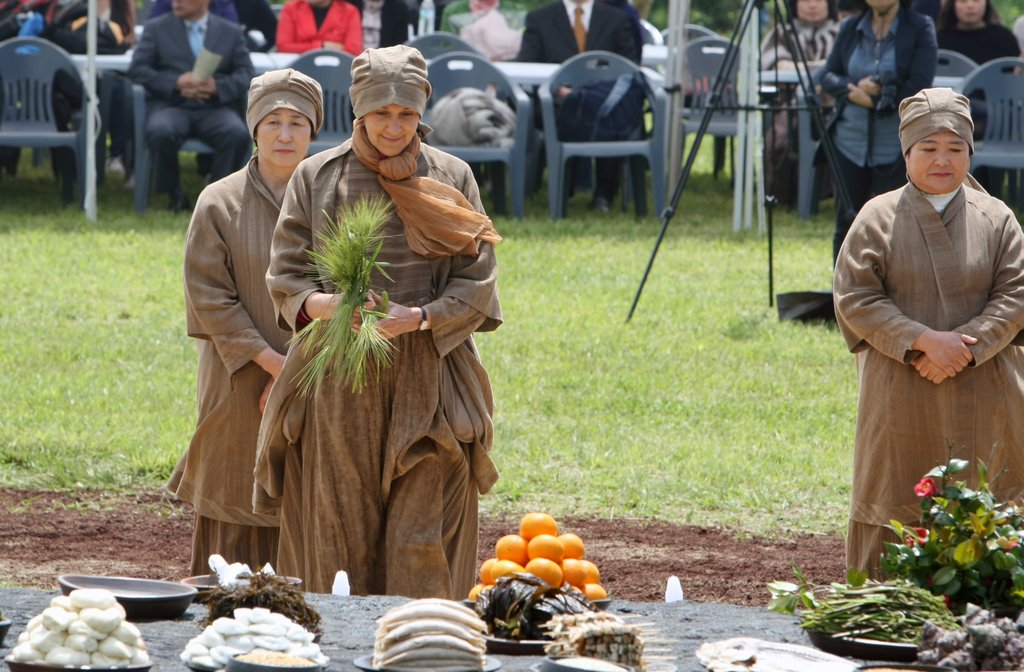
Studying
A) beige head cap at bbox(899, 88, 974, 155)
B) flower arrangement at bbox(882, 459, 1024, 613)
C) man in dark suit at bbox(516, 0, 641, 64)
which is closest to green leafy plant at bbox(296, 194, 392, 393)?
flower arrangement at bbox(882, 459, 1024, 613)

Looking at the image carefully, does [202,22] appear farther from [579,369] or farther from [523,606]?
[523,606]

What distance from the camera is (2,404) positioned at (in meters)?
9.73

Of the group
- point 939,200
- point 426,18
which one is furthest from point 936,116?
point 426,18

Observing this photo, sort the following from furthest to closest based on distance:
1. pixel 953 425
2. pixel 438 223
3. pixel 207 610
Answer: pixel 953 425 < pixel 438 223 < pixel 207 610

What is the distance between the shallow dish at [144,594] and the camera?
420 cm

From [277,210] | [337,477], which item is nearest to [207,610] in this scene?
[337,477]

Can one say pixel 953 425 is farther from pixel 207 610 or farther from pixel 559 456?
pixel 559 456

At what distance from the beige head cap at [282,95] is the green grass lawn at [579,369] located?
8.78 feet

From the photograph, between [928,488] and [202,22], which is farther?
[202,22]

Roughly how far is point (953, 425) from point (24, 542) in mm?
3895

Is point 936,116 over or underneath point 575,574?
over

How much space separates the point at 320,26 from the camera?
15.9m

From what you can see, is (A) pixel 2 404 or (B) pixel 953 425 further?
(A) pixel 2 404

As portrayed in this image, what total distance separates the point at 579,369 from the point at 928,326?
4.88 meters
